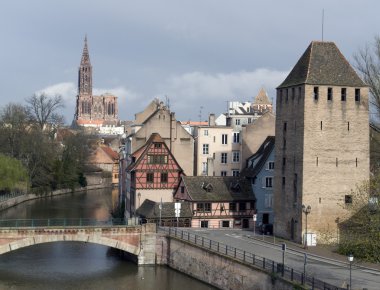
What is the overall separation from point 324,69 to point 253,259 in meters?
17.3

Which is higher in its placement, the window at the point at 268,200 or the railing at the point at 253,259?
the window at the point at 268,200

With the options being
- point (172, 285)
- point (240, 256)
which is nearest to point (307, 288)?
point (240, 256)

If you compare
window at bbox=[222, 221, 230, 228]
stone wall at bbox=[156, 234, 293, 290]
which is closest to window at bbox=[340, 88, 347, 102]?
stone wall at bbox=[156, 234, 293, 290]

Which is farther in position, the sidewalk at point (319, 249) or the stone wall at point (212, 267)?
the sidewalk at point (319, 249)

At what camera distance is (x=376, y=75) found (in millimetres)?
59656

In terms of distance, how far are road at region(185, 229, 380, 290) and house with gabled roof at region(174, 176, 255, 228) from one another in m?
3.45

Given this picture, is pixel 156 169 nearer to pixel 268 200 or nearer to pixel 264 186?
pixel 264 186

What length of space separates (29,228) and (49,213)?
35.4m

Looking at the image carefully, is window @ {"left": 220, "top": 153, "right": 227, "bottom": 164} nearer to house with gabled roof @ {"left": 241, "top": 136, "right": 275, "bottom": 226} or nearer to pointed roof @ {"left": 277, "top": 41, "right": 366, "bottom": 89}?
house with gabled roof @ {"left": 241, "top": 136, "right": 275, "bottom": 226}

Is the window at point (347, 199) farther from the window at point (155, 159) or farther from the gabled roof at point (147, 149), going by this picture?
the window at point (155, 159)

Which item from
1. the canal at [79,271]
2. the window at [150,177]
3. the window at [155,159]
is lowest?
the canal at [79,271]

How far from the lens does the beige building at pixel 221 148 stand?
75.8 m

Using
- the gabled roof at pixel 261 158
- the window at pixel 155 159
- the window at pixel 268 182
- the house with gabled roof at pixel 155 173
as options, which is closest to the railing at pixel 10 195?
the house with gabled roof at pixel 155 173

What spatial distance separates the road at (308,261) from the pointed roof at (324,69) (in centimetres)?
1207
